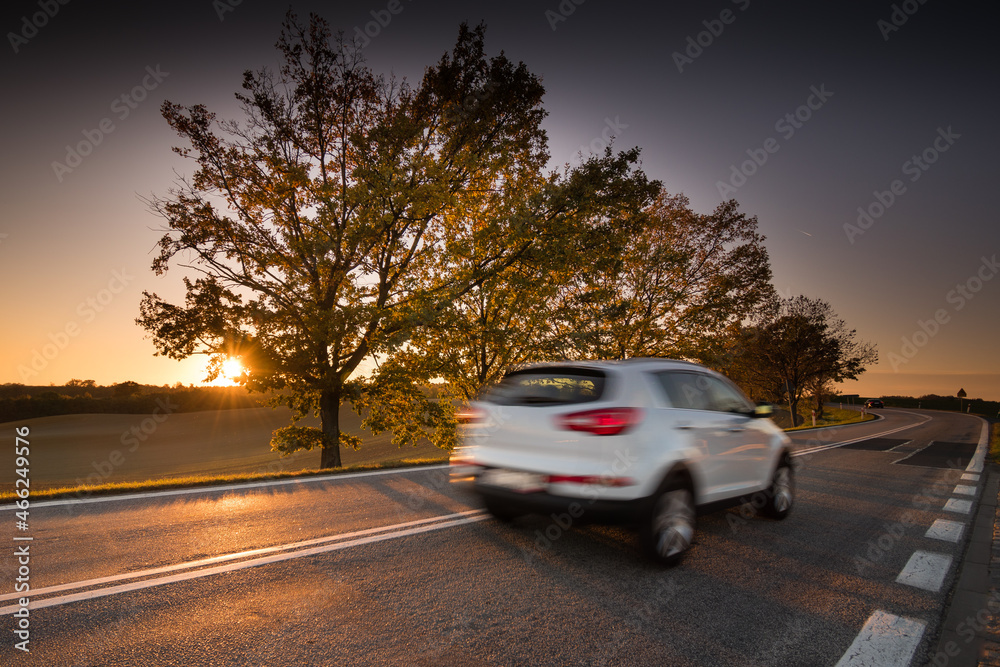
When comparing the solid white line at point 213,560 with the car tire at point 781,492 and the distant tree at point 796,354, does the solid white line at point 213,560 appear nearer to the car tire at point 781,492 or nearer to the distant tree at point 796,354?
the car tire at point 781,492

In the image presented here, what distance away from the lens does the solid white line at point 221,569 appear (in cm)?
315

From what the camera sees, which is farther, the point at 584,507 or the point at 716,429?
the point at 716,429

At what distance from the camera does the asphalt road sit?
2766 millimetres

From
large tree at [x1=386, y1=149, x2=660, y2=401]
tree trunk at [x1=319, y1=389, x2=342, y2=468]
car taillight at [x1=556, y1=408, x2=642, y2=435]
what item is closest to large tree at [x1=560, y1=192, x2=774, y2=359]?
large tree at [x1=386, y1=149, x2=660, y2=401]

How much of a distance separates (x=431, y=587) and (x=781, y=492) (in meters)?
4.39

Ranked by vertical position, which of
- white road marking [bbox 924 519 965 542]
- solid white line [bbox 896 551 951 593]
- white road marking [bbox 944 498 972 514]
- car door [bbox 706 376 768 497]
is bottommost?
white road marking [bbox 944 498 972 514]

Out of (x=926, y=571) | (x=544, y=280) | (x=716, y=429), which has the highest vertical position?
(x=544, y=280)

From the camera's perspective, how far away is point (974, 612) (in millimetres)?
3506

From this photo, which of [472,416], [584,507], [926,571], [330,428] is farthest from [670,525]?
[330,428]

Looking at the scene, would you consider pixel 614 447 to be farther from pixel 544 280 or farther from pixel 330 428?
pixel 330 428

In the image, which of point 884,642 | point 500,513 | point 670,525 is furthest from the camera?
point 500,513

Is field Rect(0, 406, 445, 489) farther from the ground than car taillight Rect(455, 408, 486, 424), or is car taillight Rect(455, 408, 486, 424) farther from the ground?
car taillight Rect(455, 408, 486, 424)

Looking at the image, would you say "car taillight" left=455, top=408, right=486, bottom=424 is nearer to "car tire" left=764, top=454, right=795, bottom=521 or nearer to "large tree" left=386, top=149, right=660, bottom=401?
"car tire" left=764, top=454, right=795, bottom=521

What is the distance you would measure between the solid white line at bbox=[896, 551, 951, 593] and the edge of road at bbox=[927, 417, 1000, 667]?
0.11m
